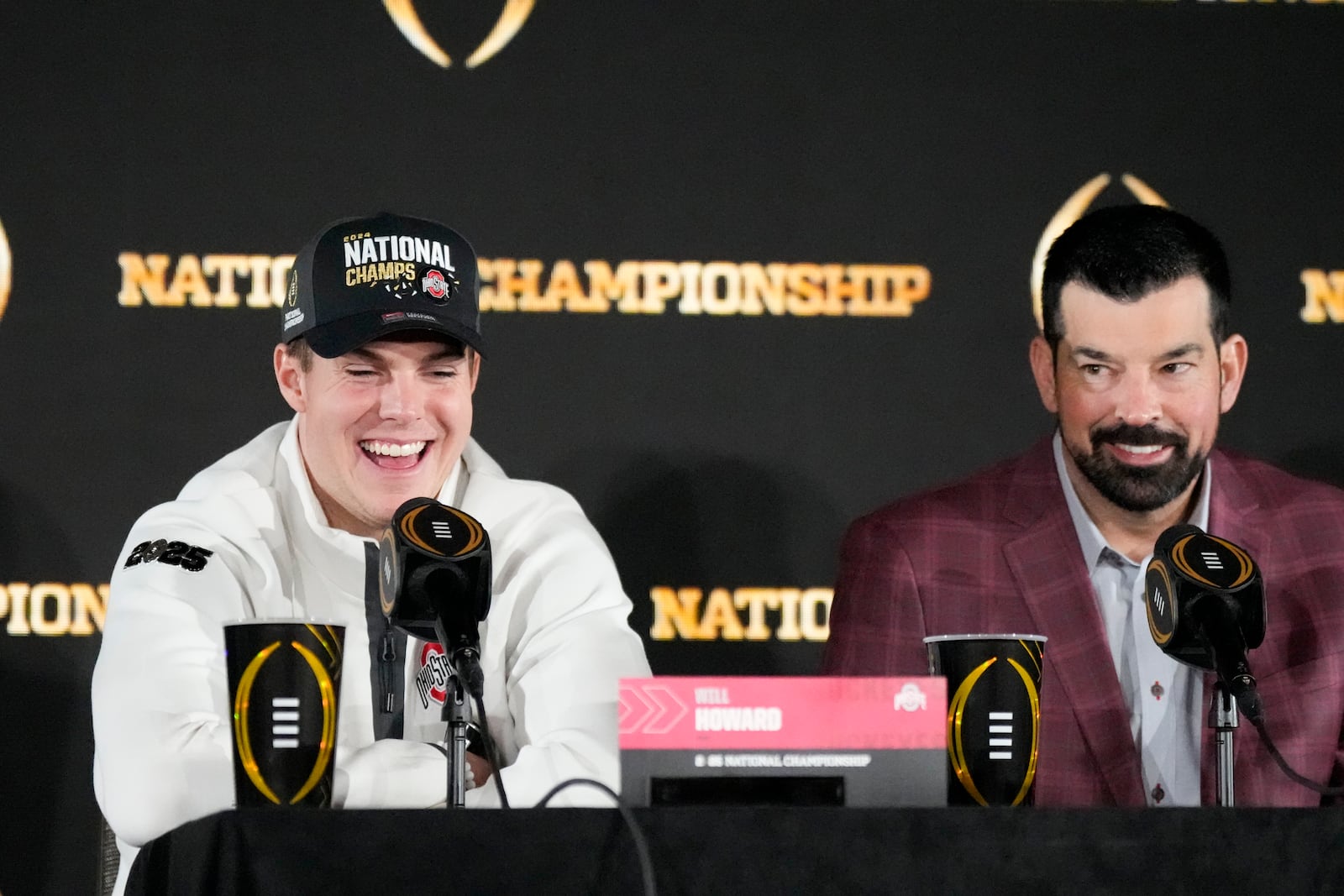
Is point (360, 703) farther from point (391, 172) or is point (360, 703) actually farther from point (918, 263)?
point (918, 263)

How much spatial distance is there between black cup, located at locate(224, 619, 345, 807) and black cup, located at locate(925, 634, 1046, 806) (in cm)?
62

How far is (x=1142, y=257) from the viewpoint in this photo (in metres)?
2.79

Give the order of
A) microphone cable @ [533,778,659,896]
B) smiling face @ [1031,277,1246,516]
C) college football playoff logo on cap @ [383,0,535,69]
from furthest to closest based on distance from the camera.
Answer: college football playoff logo on cap @ [383,0,535,69] < smiling face @ [1031,277,1246,516] < microphone cable @ [533,778,659,896]

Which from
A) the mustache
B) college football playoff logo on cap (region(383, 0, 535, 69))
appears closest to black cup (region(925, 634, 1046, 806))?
the mustache

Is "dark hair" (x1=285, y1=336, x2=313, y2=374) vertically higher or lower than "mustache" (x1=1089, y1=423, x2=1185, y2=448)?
higher

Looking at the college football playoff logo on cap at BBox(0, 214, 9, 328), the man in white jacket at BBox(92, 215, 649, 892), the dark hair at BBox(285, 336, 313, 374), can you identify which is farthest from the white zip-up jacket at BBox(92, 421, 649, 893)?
the college football playoff logo on cap at BBox(0, 214, 9, 328)

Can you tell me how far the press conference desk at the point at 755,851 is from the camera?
139 cm

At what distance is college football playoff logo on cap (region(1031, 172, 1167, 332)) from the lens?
3.12 metres

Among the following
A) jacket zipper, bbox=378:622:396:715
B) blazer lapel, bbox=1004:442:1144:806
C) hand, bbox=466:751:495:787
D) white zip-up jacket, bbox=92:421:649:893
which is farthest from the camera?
blazer lapel, bbox=1004:442:1144:806

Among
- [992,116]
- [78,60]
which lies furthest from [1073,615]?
[78,60]

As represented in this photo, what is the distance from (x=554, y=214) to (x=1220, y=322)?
3.90 feet

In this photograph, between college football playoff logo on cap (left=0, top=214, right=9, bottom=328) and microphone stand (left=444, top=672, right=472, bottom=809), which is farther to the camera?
college football playoff logo on cap (left=0, top=214, right=9, bottom=328)

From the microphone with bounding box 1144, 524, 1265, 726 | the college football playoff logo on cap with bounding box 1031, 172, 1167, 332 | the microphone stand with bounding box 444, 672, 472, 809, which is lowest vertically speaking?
the microphone stand with bounding box 444, 672, 472, 809

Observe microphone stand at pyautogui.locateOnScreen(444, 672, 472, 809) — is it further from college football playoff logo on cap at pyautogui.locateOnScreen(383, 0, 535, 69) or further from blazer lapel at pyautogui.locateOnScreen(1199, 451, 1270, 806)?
college football playoff logo on cap at pyautogui.locateOnScreen(383, 0, 535, 69)
